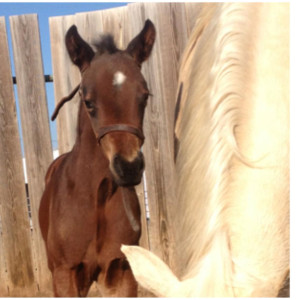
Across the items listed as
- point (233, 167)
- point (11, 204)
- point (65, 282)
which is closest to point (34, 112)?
point (11, 204)

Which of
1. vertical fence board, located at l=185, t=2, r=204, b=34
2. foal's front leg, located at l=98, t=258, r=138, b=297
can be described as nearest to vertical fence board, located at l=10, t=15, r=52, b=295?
foal's front leg, located at l=98, t=258, r=138, b=297

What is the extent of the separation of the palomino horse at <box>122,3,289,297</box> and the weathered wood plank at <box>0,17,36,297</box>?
75cm

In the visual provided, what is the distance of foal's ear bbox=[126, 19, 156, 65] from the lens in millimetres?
1233

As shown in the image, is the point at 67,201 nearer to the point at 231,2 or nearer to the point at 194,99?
the point at 194,99

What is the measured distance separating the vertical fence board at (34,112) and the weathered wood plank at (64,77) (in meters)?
0.07

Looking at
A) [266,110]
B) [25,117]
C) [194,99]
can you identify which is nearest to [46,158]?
[25,117]

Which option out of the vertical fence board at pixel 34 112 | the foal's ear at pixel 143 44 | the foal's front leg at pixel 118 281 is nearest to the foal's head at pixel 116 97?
the foal's ear at pixel 143 44

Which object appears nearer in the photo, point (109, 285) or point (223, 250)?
point (223, 250)

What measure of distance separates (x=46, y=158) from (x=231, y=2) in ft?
2.85

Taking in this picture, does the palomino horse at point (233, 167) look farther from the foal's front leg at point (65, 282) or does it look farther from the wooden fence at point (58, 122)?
the foal's front leg at point (65, 282)

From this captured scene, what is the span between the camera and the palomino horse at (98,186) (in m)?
1.17

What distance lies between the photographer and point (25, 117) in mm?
1352

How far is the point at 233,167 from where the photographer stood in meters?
0.74

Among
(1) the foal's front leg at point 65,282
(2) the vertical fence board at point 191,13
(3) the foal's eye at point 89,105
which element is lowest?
(1) the foal's front leg at point 65,282
